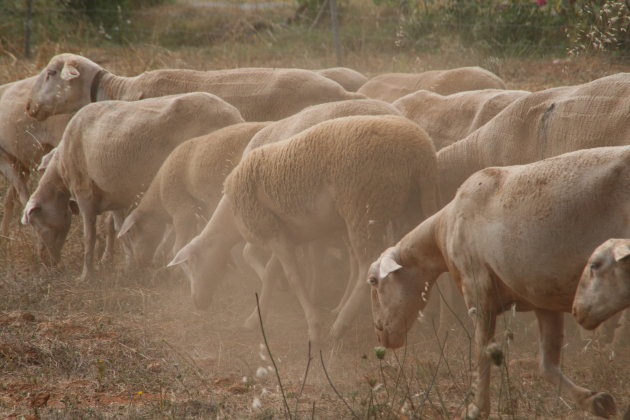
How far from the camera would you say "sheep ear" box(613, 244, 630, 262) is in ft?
10.3

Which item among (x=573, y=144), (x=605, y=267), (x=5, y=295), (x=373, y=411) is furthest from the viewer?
(x=5, y=295)

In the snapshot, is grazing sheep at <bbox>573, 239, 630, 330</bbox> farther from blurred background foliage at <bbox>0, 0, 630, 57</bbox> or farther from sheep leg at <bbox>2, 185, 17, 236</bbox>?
sheep leg at <bbox>2, 185, 17, 236</bbox>

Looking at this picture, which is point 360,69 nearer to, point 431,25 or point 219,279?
point 431,25

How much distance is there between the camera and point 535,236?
3.90m

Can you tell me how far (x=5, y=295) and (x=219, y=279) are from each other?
1684 millimetres

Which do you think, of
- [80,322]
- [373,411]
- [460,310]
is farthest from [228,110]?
[373,411]

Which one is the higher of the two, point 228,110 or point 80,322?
point 228,110

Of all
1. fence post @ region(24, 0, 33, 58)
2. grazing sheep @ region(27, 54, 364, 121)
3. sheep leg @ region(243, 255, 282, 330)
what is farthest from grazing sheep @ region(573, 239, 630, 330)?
fence post @ region(24, 0, 33, 58)

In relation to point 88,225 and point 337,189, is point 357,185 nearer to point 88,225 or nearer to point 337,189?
point 337,189

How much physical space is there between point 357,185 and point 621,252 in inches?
94.1

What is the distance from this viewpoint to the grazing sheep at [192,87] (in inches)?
326

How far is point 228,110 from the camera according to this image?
7.64 metres

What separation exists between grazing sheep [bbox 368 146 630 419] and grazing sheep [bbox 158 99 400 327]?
1.76m

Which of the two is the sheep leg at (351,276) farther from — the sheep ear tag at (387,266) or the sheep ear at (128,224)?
the sheep ear at (128,224)
